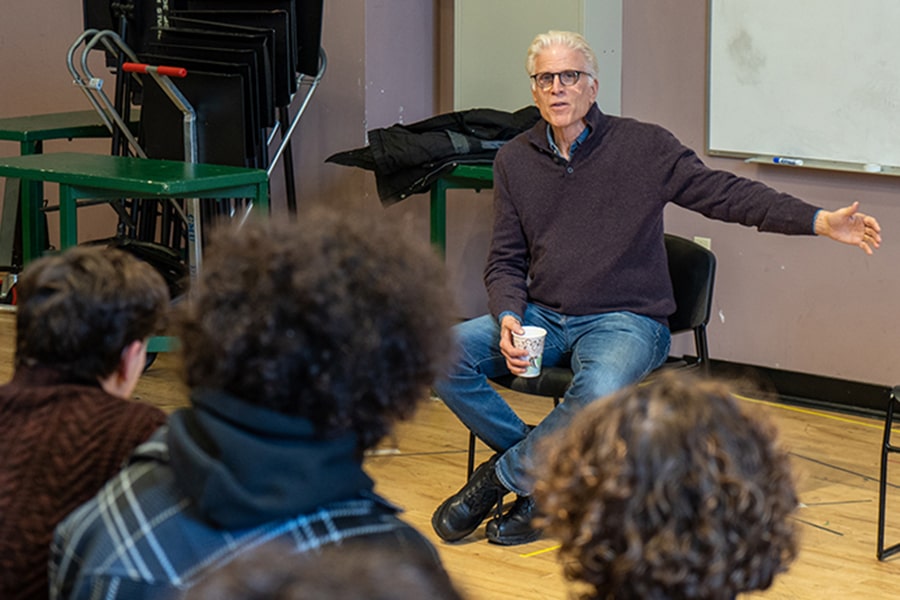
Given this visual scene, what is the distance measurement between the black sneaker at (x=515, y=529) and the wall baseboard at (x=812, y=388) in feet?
4.52

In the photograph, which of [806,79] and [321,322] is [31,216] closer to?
[806,79]

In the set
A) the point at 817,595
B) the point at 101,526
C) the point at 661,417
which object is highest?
the point at 661,417

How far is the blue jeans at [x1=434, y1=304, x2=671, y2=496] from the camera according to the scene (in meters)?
2.95

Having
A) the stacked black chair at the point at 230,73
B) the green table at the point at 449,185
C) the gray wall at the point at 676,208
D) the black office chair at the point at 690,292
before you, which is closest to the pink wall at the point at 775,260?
the gray wall at the point at 676,208

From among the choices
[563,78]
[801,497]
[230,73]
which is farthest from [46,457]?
[230,73]

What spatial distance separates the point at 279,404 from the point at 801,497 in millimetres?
2513

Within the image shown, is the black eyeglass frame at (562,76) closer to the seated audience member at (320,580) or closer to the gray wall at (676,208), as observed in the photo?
the gray wall at (676,208)

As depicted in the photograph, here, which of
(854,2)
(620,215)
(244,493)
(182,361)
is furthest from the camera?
(854,2)

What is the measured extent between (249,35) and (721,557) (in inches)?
138

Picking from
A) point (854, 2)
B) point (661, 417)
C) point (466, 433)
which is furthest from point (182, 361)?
point (854, 2)

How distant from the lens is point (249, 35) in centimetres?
419

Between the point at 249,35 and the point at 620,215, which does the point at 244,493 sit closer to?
the point at 620,215

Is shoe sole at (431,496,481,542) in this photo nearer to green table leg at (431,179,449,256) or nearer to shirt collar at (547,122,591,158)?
shirt collar at (547,122,591,158)

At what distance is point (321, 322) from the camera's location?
3.61ft
